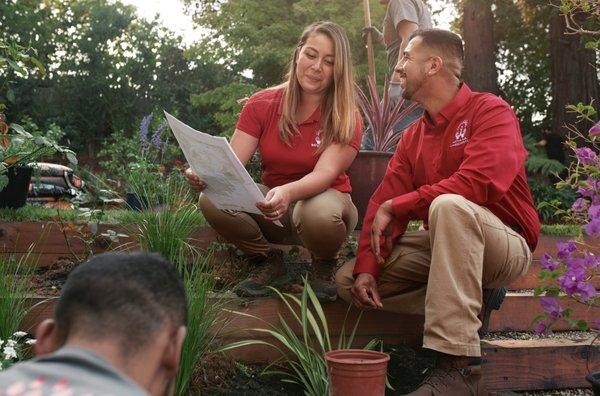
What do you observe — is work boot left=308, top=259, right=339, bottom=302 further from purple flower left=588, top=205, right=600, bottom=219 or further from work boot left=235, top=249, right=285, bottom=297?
purple flower left=588, top=205, right=600, bottom=219

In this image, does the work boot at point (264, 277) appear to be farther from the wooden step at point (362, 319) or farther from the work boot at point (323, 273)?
the work boot at point (323, 273)

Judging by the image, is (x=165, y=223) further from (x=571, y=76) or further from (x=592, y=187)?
(x=571, y=76)

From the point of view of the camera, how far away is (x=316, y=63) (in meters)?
3.38

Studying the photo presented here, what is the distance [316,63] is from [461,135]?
2.59 feet

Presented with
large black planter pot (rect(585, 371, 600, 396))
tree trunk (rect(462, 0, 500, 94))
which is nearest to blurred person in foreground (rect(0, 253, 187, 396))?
large black planter pot (rect(585, 371, 600, 396))

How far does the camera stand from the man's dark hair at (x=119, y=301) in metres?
1.05

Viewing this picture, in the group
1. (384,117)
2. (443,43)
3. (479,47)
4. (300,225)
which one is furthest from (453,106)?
(479,47)

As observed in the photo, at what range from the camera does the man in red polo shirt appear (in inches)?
101

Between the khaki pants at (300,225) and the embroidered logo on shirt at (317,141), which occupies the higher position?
the embroidered logo on shirt at (317,141)

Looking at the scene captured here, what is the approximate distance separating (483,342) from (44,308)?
1.74m

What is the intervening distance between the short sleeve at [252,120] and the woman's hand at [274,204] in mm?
511

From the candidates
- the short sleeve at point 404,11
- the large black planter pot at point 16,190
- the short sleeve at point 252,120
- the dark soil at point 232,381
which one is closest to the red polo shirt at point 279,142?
the short sleeve at point 252,120

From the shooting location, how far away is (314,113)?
3441mm

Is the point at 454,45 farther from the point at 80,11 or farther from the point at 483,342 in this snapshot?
the point at 80,11
